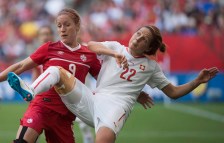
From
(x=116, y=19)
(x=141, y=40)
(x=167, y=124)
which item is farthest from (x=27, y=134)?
(x=116, y=19)

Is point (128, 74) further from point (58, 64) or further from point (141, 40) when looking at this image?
point (58, 64)

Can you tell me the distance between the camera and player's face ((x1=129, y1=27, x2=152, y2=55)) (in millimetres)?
7156

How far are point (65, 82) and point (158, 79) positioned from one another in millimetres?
1277

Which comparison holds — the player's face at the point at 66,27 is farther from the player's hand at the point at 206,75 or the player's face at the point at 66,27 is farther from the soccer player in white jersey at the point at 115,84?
the player's hand at the point at 206,75

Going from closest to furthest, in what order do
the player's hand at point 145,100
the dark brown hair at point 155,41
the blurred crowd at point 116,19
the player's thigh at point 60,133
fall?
the player's thigh at point 60,133 < the dark brown hair at point 155,41 < the player's hand at point 145,100 < the blurred crowd at point 116,19

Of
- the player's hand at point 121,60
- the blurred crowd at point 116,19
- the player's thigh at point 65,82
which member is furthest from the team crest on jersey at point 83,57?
the blurred crowd at point 116,19

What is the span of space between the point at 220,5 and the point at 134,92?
1491 centimetres

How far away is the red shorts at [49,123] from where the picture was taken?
272 inches

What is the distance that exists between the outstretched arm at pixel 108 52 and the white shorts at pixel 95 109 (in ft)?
1.41

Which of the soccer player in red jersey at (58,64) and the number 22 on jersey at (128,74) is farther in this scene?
the number 22 on jersey at (128,74)

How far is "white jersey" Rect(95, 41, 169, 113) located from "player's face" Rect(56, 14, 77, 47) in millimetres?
421

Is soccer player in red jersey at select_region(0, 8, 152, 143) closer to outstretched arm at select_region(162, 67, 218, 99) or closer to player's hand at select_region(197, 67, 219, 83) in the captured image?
outstretched arm at select_region(162, 67, 218, 99)

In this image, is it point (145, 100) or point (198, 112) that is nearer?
point (145, 100)

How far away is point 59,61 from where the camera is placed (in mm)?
7055
